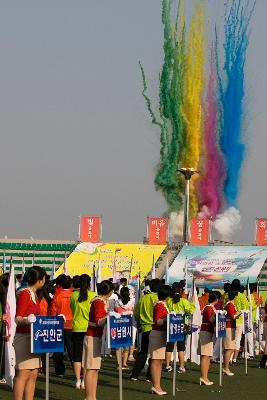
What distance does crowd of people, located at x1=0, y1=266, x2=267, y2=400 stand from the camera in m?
13.9

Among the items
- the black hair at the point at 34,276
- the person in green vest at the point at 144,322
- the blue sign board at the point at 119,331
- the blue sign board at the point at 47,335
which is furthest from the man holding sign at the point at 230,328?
the black hair at the point at 34,276

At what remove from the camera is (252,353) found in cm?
2977

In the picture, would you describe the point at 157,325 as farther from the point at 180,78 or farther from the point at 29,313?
the point at 180,78

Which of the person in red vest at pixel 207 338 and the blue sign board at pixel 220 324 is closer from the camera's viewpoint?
the blue sign board at pixel 220 324

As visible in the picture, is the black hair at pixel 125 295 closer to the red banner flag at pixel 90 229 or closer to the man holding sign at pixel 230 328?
the man holding sign at pixel 230 328

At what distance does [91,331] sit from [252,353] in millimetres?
14329

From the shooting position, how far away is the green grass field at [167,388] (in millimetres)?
18250

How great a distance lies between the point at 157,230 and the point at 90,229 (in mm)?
5644

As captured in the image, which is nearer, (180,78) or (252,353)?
(252,353)

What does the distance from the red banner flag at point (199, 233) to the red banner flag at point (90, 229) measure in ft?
24.5

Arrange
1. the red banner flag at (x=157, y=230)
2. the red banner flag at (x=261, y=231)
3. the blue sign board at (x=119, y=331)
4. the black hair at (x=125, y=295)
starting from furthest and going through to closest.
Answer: the red banner flag at (x=157, y=230) → the red banner flag at (x=261, y=231) → the black hair at (x=125, y=295) → the blue sign board at (x=119, y=331)

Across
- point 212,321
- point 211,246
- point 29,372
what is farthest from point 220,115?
point 29,372

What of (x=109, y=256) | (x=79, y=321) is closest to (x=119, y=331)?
(x=79, y=321)

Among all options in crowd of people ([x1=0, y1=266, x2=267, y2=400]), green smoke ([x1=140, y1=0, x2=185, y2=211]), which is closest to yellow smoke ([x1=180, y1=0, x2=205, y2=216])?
green smoke ([x1=140, y1=0, x2=185, y2=211])
